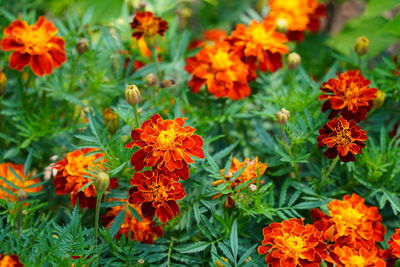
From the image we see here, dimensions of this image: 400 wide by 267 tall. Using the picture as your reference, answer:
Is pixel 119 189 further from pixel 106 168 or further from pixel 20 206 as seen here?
pixel 20 206

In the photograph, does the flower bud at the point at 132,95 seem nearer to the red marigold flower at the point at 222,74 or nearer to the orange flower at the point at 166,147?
the orange flower at the point at 166,147

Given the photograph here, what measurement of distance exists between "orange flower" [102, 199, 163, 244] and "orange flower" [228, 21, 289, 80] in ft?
1.44

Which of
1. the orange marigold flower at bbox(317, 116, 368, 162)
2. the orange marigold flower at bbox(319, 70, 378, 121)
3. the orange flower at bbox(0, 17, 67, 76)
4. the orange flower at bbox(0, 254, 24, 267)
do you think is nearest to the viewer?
the orange flower at bbox(0, 254, 24, 267)

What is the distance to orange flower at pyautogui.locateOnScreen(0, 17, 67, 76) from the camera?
1217 millimetres

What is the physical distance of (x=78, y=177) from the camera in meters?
1.10

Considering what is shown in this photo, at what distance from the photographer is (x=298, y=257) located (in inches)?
37.0

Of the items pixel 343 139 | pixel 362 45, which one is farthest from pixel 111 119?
pixel 362 45

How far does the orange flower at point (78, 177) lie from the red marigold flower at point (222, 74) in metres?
0.32

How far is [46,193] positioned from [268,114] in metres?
0.55

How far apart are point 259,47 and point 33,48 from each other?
53 cm

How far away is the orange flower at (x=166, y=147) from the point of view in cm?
96

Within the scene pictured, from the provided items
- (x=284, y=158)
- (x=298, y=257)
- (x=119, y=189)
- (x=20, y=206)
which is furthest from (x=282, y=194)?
(x=20, y=206)

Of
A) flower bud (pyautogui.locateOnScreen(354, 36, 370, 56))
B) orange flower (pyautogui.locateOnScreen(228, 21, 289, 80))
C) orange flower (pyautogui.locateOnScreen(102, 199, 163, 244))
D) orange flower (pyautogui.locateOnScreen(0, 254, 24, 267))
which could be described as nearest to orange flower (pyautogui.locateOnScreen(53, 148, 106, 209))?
orange flower (pyautogui.locateOnScreen(102, 199, 163, 244))

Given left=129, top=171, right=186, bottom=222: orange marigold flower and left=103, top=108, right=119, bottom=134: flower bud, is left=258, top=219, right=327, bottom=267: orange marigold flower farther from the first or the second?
left=103, top=108, right=119, bottom=134: flower bud
